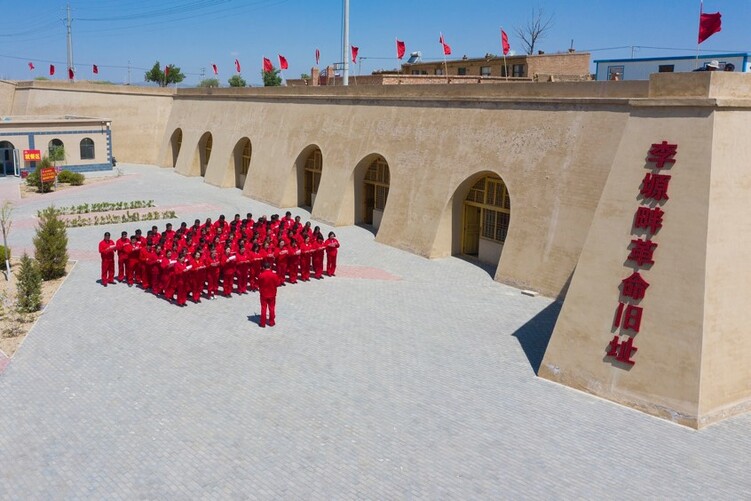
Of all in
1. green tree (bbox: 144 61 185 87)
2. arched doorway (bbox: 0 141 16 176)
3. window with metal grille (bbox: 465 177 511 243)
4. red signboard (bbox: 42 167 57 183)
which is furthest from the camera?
green tree (bbox: 144 61 185 87)

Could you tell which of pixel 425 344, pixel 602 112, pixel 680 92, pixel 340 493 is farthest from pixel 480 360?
pixel 602 112

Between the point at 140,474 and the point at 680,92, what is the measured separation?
9.16 m

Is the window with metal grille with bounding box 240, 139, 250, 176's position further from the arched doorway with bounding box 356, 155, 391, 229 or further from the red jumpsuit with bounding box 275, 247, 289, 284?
the red jumpsuit with bounding box 275, 247, 289, 284

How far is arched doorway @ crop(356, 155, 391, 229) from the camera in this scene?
2191cm

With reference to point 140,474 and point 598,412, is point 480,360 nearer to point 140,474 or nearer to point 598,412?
point 598,412

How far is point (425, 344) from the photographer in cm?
1213

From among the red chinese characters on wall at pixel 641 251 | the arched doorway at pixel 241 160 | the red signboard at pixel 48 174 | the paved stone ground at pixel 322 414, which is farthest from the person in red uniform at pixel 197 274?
the red signboard at pixel 48 174

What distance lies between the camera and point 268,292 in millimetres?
12734

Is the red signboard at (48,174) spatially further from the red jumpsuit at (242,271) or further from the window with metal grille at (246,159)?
the red jumpsuit at (242,271)

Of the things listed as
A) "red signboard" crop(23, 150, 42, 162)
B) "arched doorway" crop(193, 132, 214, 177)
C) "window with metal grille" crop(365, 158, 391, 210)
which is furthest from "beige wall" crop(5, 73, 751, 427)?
"red signboard" crop(23, 150, 42, 162)

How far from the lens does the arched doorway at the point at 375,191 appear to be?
21906mm

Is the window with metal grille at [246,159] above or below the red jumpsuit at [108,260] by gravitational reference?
above

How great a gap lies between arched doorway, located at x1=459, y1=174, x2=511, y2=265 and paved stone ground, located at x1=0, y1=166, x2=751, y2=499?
352 centimetres

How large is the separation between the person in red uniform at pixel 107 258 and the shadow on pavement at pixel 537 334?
913 cm
